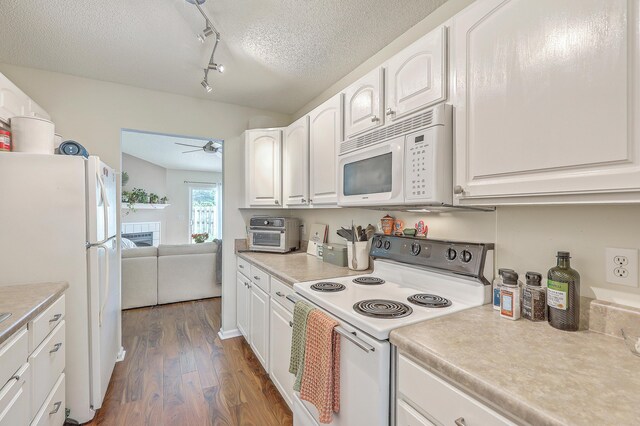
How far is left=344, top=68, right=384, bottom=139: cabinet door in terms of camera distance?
1.55 meters

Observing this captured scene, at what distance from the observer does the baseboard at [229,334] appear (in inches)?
116

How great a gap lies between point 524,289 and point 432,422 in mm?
625

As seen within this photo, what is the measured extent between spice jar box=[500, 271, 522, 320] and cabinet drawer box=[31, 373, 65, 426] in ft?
6.74

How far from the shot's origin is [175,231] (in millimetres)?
7359

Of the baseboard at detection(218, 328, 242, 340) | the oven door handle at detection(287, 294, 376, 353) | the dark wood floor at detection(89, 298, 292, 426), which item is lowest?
the dark wood floor at detection(89, 298, 292, 426)

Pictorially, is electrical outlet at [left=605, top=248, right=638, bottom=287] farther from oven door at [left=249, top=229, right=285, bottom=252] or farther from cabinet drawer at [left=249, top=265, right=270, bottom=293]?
oven door at [left=249, top=229, right=285, bottom=252]

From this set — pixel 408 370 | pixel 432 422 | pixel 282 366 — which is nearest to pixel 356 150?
pixel 408 370

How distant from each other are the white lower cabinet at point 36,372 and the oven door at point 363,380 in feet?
4.09

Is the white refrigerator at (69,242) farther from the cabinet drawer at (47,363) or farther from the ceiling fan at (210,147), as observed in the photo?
the ceiling fan at (210,147)

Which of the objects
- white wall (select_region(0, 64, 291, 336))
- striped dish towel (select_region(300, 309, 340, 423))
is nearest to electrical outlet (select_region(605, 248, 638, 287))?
striped dish towel (select_region(300, 309, 340, 423))

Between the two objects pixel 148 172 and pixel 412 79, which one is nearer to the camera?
pixel 412 79

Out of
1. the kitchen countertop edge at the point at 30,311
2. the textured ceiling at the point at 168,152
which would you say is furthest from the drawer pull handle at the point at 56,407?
the textured ceiling at the point at 168,152

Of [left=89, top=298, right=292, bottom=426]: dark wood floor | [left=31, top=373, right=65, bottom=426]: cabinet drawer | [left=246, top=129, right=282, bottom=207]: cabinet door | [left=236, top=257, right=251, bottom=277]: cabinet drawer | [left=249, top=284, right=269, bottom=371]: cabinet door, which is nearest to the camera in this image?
[left=31, top=373, right=65, bottom=426]: cabinet drawer

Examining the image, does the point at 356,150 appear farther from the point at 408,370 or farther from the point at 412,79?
the point at 408,370
